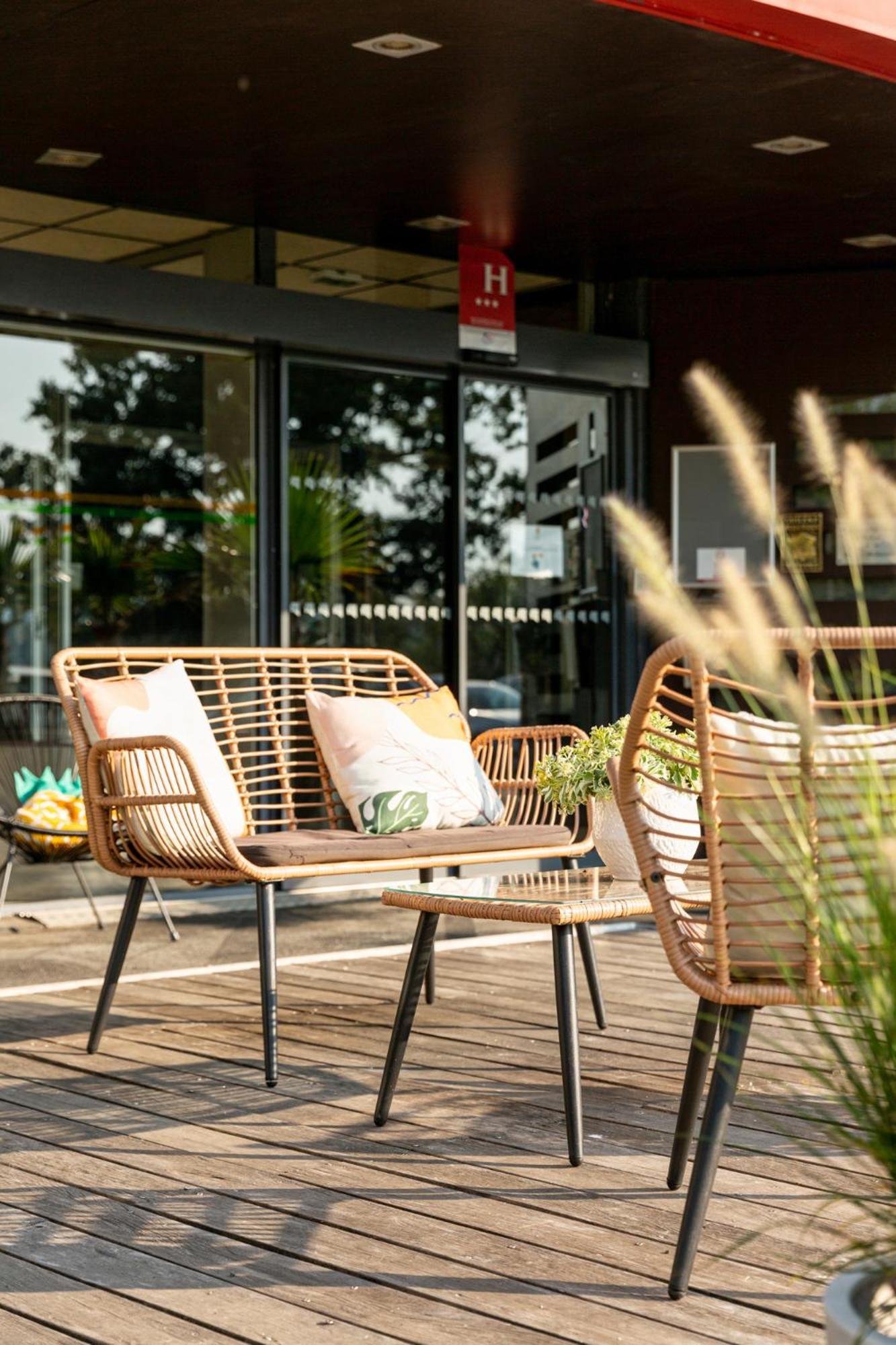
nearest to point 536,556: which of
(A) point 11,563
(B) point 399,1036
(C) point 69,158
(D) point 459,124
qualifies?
(A) point 11,563

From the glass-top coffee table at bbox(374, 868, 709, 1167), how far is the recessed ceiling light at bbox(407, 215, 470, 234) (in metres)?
4.02

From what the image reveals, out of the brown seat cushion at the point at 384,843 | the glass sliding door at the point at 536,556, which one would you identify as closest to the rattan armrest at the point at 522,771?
the brown seat cushion at the point at 384,843

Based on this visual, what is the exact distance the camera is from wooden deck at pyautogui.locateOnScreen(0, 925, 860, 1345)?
2240mm

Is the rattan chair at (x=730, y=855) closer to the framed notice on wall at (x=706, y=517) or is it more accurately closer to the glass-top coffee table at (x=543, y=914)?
the glass-top coffee table at (x=543, y=914)

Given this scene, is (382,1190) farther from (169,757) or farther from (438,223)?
(438,223)

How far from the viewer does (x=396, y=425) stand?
7.26m

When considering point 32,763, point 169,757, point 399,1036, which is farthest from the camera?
point 32,763

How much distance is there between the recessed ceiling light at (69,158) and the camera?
5848mm

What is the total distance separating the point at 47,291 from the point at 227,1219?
430 cm

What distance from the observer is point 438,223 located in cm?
691

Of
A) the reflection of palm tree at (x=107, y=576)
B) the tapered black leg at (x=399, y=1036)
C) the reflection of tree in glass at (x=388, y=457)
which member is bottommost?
the tapered black leg at (x=399, y=1036)

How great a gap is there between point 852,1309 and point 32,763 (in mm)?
5095

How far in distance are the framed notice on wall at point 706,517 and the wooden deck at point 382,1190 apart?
3.73 m

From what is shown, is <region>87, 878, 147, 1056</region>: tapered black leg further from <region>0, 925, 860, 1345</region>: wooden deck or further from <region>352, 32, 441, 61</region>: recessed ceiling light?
<region>352, 32, 441, 61</region>: recessed ceiling light
